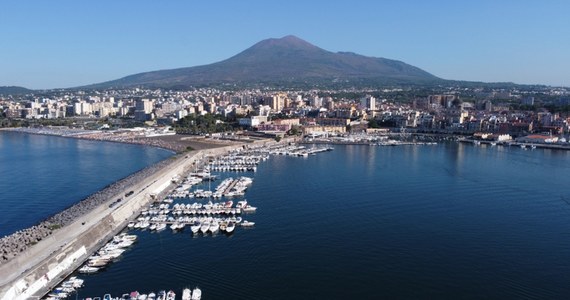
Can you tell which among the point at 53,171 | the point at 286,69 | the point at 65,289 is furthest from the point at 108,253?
the point at 286,69

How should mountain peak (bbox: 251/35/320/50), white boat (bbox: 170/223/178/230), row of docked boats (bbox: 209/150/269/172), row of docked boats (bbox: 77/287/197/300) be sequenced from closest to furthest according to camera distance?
row of docked boats (bbox: 77/287/197/300)
white boat (bbox: 170/223/178/230)
row of docked boats (bbox: 209/150/269/172)
mountain peak (bbox: 251/35/320/50)

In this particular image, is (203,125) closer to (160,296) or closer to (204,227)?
(204,227)

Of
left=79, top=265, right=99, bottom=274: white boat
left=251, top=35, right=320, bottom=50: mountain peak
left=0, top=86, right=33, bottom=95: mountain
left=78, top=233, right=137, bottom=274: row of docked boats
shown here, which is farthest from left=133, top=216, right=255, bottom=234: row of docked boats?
left=251, top=35, right=320, bottom=50: mountain peak

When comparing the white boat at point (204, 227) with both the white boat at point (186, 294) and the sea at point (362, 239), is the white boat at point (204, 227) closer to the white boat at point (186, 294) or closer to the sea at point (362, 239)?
the sea at point (362, 239)

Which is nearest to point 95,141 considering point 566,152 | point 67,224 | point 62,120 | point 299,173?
point 62,120

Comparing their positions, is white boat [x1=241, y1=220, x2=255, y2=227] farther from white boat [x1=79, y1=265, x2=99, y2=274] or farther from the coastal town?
the coastal town

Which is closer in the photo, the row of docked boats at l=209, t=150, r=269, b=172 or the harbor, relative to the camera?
the harbor
